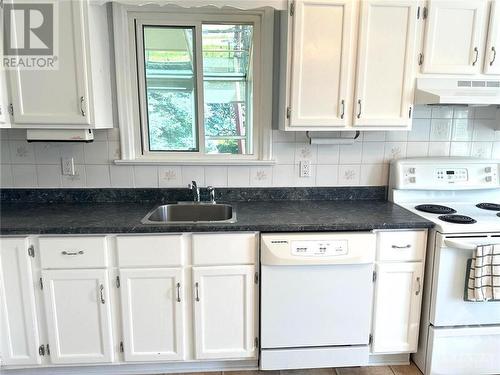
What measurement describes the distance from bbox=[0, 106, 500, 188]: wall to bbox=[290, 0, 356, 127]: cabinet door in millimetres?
345

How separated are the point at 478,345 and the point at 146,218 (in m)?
1.98

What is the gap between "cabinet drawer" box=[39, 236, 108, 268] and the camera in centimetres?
178

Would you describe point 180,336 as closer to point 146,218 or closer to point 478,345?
point 146,218

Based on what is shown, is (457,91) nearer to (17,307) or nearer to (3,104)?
(3,104)

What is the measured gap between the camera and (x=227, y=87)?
232cm

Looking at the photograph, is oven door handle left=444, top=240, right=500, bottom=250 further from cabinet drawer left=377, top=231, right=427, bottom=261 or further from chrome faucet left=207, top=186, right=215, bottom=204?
chrome faucet left=207, top=186, right=215, bottom=204

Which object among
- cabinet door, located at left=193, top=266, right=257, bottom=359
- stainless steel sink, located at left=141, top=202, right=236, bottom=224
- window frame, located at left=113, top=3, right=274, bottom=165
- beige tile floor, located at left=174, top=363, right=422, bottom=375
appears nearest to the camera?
cabinet door, located at left=193, top=266, right=257, bottom=359

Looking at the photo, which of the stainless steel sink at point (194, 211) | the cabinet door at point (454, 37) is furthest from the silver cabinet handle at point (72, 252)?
the cabinet door at point (454, 37)

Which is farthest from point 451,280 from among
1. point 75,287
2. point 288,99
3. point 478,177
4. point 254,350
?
point 75,287

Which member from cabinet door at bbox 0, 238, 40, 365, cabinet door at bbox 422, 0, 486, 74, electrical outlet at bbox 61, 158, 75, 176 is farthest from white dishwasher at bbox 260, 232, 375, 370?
electrical outlet at bbox 61, 158, 75, 176

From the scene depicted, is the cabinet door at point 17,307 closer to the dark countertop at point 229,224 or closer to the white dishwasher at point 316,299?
the dark countertop at point 229,224

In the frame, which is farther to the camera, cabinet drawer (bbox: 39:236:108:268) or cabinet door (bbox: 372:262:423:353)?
cabinet door (bbox: 372:262:423:353)

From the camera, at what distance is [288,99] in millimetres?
1997

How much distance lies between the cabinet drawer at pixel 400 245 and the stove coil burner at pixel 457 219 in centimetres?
15
